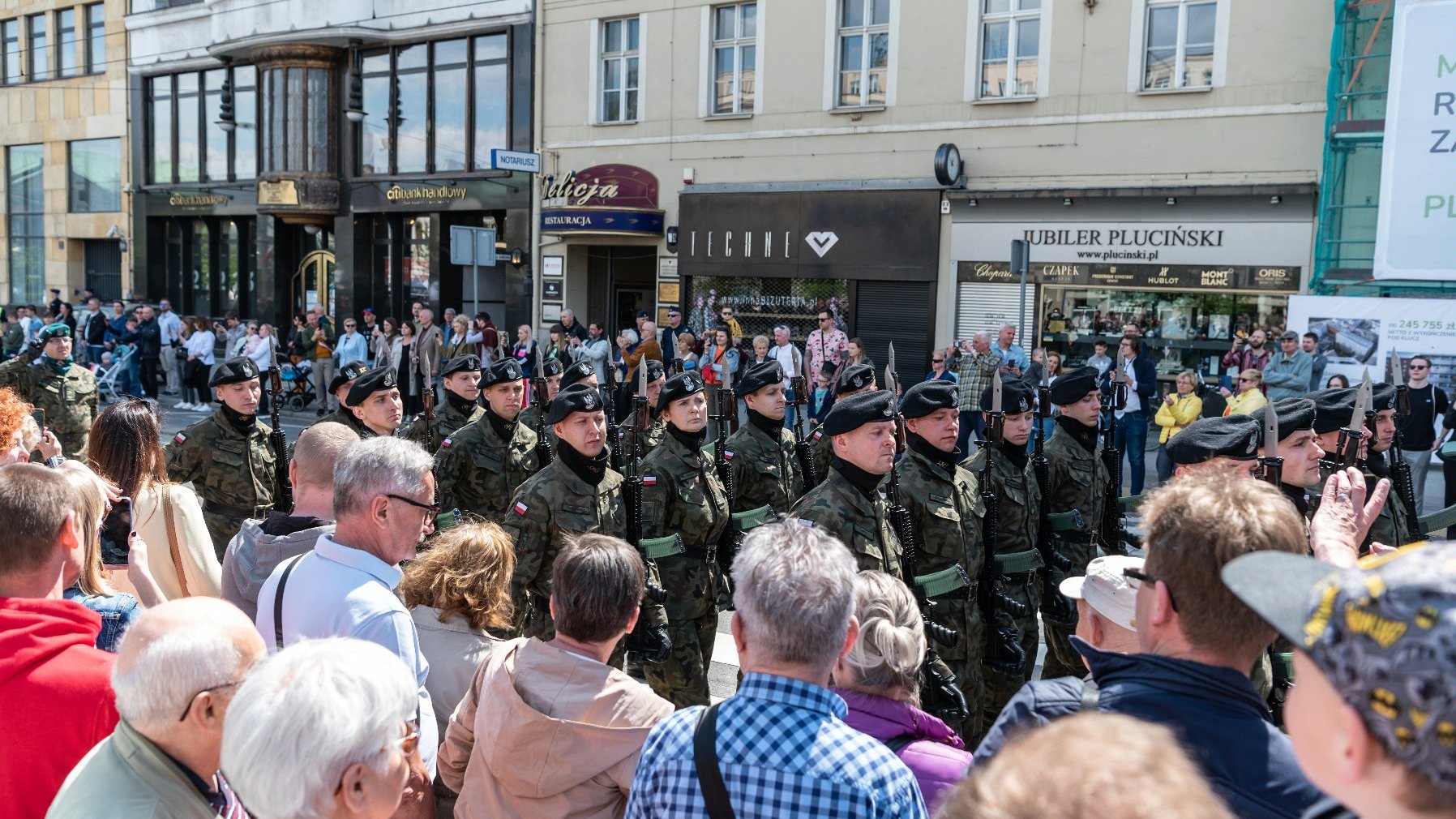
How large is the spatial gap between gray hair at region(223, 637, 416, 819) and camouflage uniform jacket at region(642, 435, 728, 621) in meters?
3.36

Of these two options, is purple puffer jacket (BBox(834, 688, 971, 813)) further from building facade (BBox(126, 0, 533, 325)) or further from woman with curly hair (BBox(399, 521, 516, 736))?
building facade (BBox(126, 0, 533, 325))

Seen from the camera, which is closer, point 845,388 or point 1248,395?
point 845,388

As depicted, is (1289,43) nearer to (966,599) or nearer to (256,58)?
(966,599)

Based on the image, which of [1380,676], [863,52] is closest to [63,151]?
[863,52]

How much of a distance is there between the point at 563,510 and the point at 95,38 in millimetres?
33000

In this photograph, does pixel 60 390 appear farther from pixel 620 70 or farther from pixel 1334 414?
pixel 620 70

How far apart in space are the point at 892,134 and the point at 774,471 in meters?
13.2

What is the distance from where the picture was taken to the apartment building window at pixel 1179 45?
16.3 meters

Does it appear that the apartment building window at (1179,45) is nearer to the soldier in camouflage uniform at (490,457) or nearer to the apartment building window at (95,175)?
the soldier in camouflage uniform at (490,457)

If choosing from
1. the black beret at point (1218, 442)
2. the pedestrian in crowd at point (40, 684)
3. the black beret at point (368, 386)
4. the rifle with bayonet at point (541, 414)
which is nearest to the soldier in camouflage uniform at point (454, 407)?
the rifle with bayonet at point (541, 414)

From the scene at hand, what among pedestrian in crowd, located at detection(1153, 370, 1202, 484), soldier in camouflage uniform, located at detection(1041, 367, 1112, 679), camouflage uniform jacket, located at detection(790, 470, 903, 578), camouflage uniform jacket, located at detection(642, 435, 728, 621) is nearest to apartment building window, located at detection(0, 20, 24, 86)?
pedestrian in crowd, located at detection(1153, 370, 1202, 484)

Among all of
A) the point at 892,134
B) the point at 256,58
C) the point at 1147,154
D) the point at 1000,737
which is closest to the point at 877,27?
the point at 892,134

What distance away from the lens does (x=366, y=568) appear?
3352mm

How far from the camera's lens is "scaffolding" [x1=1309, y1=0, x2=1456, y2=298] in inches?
579
